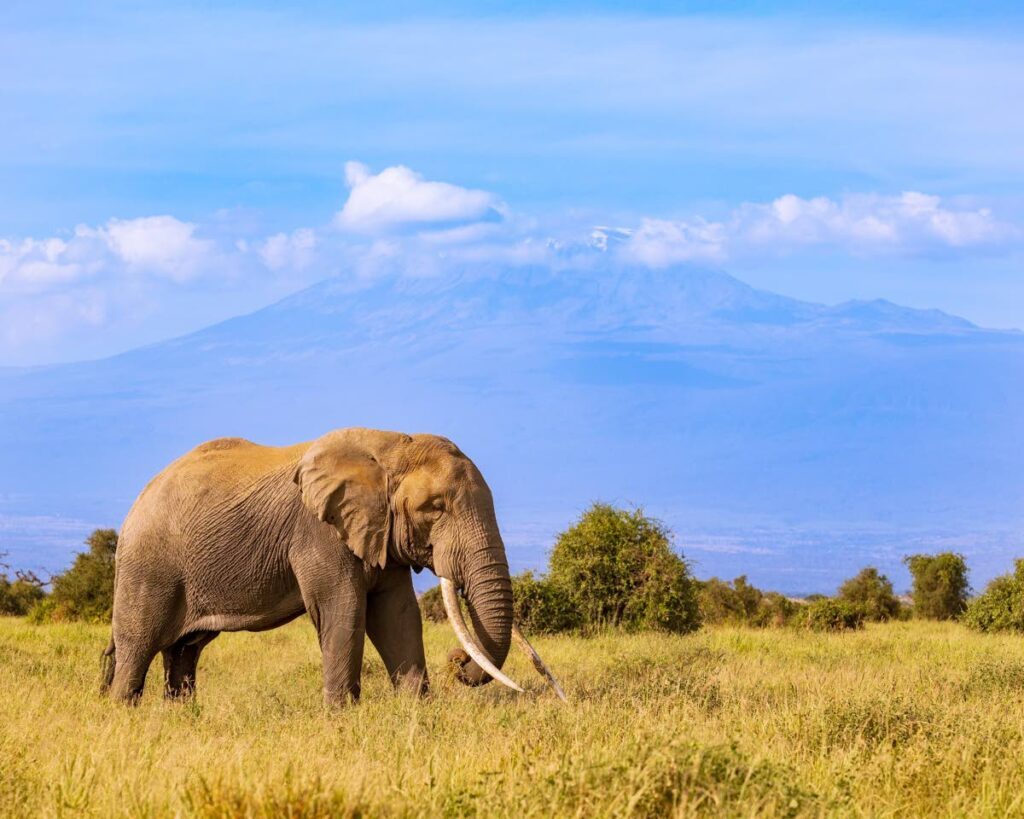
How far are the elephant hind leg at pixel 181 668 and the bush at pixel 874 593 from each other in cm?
2117

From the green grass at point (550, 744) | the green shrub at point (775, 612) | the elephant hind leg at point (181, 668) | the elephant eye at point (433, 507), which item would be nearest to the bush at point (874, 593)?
the green shrub at point (775, 612)

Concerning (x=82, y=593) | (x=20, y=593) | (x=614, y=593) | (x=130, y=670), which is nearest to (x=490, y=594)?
(x=130, y=670)

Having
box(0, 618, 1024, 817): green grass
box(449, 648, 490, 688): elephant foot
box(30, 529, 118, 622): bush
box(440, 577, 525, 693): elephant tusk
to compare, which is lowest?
box(0, 618, 1024, 817): green grass

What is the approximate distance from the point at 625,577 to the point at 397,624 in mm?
11659

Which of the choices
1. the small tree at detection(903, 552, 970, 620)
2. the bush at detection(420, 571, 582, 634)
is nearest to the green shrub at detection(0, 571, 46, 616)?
the bush at detection(420, 571, 582, 634)

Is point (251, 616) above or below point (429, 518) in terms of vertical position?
below

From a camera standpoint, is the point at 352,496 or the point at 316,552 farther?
the point at 316,552

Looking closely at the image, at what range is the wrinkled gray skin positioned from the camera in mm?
13461

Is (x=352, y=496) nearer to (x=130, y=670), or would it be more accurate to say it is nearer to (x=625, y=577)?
(x=130, y=670)

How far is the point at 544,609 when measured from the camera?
993 inches

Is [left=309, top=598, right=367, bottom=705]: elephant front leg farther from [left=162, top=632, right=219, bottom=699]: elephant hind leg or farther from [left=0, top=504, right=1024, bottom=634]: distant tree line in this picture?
[left=0, top=504, right=1024, bottom=634]: distant tree line

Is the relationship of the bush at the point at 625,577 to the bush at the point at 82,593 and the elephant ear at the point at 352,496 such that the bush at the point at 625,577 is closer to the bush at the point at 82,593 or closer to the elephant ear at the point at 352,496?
the bush at the point at 82,593

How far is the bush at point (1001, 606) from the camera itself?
87.0ft

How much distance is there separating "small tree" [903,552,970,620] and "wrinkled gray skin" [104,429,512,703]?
22.5 m
